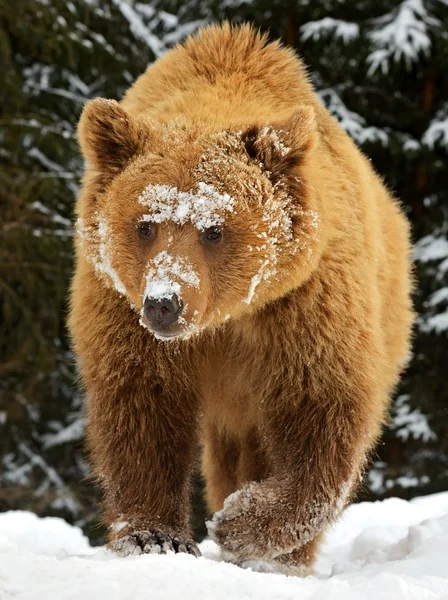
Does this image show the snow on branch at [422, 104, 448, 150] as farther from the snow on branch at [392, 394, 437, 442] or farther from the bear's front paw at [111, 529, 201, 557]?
the bear's front paw at [111, 529, 201, 557]

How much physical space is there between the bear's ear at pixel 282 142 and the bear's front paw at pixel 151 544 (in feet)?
5.89

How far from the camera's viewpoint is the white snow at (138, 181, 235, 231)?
401 cm

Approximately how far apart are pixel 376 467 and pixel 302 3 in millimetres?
6533

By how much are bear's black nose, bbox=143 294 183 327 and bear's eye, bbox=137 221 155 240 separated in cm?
39

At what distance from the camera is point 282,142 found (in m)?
4.21

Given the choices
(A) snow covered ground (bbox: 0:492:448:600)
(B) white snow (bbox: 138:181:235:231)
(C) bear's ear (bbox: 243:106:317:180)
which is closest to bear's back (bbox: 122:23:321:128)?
(C) bear's ear (bbox: 243:106:317:180)

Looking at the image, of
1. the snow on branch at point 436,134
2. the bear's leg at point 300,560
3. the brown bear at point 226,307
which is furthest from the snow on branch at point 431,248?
the bear's leg at point 300,560

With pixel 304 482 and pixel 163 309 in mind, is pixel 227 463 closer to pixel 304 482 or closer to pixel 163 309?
pixel 304 482

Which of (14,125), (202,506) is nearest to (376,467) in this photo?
(202,506)

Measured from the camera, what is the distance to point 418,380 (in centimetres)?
1252

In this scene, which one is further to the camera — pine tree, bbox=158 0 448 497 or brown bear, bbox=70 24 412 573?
pine tree, bbox=158 0 448 497

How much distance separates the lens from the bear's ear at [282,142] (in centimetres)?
418

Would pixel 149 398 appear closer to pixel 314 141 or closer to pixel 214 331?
pixel 214 331

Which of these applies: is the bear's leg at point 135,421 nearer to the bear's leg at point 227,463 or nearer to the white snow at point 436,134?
the bear's leg at point 227,463
